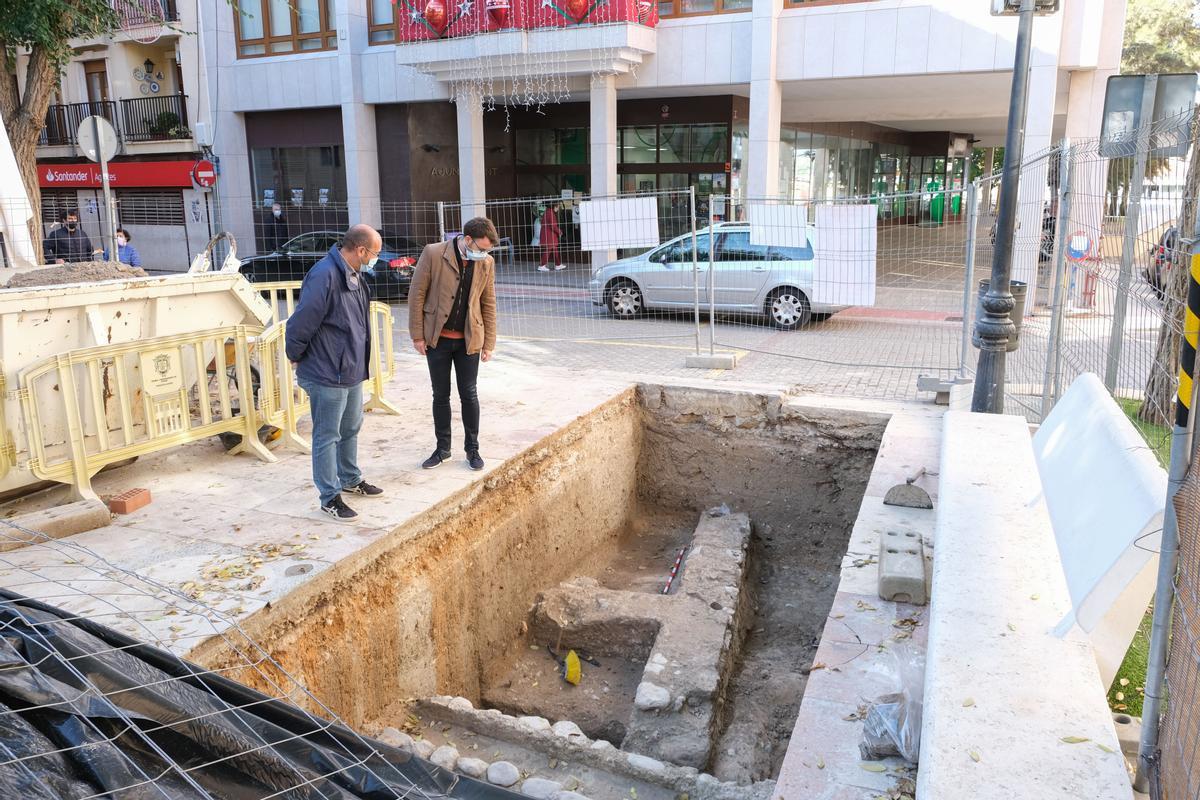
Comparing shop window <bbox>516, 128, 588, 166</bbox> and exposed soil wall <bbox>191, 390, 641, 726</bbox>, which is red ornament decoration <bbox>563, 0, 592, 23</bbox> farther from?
exposed soil wall <bbox>191, 390, 641, 726</bbox>

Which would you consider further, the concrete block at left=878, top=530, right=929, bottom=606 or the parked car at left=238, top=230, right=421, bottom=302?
the parked car at left=238, top=230, right=421, bottom=302

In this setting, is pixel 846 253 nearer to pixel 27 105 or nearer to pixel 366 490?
pixel 366 490

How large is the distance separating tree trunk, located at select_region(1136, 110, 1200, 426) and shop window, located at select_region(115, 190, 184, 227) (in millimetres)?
24826

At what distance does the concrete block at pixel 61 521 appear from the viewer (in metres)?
5.30

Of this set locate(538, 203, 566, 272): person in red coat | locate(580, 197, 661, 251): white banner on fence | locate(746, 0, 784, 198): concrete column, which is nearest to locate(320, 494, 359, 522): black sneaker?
locate(580, 197, 661, 251): white banner on fence

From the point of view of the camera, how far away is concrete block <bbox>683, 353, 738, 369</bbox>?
10.7 meters

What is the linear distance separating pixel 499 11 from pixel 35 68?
28.0ft

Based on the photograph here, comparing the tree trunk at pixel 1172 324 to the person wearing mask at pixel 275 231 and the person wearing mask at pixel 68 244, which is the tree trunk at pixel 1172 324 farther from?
the person wearing mask at pixel 275 231

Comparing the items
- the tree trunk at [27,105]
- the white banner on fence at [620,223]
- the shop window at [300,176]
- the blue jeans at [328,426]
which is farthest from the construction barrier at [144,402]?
the shop window at [300,176]

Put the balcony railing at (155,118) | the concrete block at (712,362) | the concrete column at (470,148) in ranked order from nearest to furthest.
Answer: the concrete block at (712,362) < the concrete column at (470,148) < the balcony railing at (155,118)

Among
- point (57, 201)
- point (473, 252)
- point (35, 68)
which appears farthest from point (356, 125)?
point (473, 252)

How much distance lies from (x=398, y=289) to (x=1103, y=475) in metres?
15.4

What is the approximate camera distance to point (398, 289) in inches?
696

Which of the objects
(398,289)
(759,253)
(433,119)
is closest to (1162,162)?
(759,253)
